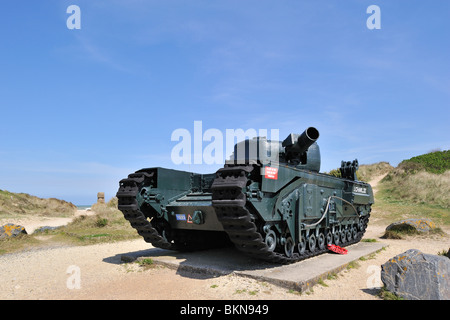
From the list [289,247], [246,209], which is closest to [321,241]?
[289,247]

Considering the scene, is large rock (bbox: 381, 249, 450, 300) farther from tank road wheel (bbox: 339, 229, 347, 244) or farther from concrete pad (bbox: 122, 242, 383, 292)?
tank road wheel (bbox: 339, 229, 347, 244)

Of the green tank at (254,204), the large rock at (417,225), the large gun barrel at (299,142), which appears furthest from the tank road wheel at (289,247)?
the large rock at (417,225)

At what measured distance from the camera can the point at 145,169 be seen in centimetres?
881

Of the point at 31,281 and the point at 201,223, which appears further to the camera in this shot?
the point at 201,223

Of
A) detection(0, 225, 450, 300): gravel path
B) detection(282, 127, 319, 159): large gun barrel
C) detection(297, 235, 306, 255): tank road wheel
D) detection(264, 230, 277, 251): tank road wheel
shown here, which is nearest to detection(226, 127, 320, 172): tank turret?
detection(282, 127, 319, 159): large gun barrel

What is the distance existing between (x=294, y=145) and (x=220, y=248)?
148 inches

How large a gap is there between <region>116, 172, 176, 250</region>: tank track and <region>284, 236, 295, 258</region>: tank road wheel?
3.07 m

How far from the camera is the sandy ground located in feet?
19.6

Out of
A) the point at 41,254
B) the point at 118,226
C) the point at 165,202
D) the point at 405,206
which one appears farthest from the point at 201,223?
the point at 405,206

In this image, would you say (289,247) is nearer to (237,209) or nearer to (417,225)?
(237,209)

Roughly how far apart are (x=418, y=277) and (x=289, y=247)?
300cm

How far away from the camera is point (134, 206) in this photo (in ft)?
26.3

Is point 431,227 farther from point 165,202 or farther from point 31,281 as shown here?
point 31,281

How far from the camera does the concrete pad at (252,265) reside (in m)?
6.43
